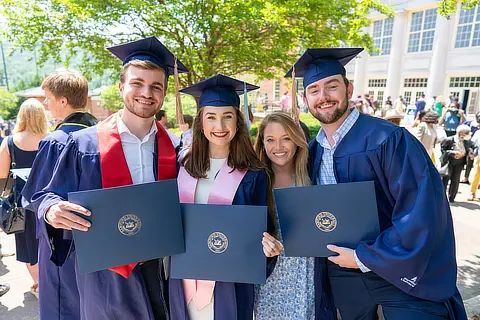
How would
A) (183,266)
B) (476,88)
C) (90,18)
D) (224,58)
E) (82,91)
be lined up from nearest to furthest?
(183,266) < (82,91) < (90,18) < (224,58) < (476,88)

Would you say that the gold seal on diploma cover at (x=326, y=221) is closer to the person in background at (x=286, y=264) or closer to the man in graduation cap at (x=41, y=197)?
the person in background at (x=286, y=264)

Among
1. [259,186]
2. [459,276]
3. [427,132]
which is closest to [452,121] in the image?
[427,132]

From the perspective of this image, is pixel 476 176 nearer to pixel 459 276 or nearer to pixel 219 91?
pixel 459 276

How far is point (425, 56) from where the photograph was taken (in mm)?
21172

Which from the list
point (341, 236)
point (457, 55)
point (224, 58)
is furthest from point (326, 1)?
point (457, 55)

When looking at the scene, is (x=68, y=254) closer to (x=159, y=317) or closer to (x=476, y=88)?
(x=159, y=317)

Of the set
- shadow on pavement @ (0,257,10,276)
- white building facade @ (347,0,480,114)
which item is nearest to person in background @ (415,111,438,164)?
shadow on pavement @ (0,257,10,276)

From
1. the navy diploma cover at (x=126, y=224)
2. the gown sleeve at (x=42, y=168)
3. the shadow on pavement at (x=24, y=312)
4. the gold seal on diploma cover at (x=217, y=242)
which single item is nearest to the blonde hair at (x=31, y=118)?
the gown sleeve at (x=42, y=168)

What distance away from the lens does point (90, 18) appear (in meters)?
5.76

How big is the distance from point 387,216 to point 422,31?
2391 cm

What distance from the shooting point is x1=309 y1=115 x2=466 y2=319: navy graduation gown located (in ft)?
5.19

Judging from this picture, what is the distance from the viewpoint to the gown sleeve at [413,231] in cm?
158

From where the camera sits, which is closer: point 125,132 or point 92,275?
point 92,275

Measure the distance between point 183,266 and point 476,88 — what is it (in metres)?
22.9
